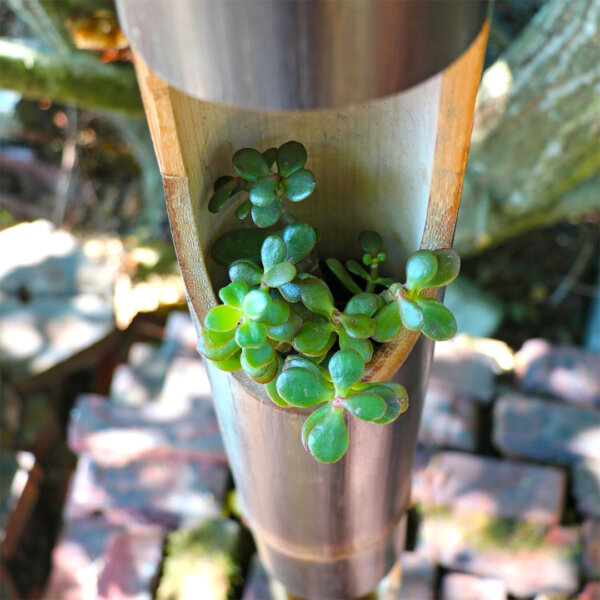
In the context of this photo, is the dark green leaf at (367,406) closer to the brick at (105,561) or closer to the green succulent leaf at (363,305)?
the green succulent leaf at (363,305)

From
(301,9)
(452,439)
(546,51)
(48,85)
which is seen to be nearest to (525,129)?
(546,51)

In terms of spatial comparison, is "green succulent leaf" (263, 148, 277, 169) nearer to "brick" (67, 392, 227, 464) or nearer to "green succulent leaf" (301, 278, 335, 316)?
"green succulent leaf" (301, 278, 335, 316)

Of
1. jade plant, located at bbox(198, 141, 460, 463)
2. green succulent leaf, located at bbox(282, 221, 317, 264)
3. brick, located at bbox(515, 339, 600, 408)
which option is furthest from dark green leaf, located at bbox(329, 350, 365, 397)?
brick, located at bbox(515, 339, 600, 408)

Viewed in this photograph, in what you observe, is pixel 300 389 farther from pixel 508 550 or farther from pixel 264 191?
pixel 508 550

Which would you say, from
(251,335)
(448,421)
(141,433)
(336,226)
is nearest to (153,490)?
(141,433)

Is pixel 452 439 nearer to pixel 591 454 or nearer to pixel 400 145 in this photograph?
pixel 591 454

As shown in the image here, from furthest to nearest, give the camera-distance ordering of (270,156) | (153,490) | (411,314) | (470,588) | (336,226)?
(153,490) < (470,588) < (336,226) < (270,156) < (411,314)

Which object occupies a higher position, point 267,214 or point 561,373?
point 267,214
